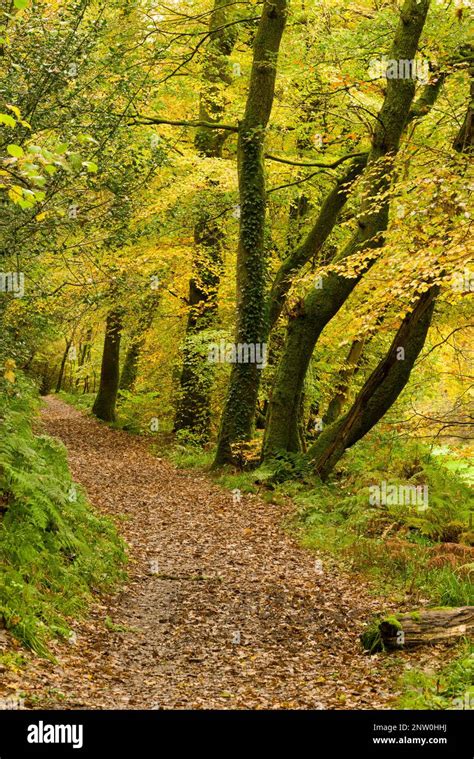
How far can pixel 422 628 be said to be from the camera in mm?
6723

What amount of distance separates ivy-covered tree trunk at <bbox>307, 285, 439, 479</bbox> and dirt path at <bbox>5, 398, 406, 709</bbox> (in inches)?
69.0

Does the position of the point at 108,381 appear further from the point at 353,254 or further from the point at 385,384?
the point at 353,254

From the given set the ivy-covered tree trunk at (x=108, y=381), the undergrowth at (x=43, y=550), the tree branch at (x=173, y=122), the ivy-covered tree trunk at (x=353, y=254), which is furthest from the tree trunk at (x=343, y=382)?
the undergrowth at (x=43, y=550)

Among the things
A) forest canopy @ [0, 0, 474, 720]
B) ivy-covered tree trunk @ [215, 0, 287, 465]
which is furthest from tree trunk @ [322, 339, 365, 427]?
ivy-covered tree trunk @ [215, 0, 287, 465]

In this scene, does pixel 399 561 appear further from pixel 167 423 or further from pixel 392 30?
pixel 167 423

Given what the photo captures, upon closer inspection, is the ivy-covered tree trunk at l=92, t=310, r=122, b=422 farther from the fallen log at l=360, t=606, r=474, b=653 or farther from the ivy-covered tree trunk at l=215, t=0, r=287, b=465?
the fallen log at l=360, t=606, r=474, b=653

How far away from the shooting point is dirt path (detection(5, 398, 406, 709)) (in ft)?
19.4

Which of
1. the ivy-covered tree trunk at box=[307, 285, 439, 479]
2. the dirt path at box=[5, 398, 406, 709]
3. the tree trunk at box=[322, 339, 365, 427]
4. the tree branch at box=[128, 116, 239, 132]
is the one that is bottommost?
the dirt path at box=[5, 398, 406, 709]

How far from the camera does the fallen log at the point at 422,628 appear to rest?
659cm

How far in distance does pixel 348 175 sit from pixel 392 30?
9.03 ft

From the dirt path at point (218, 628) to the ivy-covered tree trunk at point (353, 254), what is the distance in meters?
2.29

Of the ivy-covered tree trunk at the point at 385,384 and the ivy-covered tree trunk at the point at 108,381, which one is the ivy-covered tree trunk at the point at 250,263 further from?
the ivy-covered tree trunk at the point at 108,381
